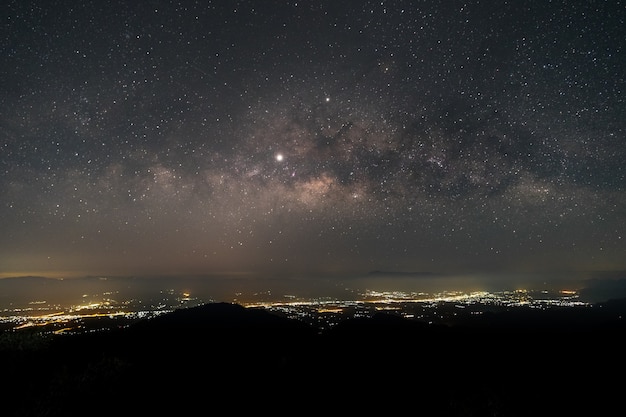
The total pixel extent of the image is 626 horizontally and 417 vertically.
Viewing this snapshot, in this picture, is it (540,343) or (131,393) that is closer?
(131,393)

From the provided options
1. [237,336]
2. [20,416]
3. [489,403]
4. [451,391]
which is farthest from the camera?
[237,336]

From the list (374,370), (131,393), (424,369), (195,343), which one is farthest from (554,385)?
(195,343)

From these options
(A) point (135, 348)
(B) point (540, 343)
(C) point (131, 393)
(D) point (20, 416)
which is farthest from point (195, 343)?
(B) point (540, 343)

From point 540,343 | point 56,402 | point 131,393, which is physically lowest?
point 540,343

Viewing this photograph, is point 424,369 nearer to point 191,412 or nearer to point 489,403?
point 489,403

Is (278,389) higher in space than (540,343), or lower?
higher

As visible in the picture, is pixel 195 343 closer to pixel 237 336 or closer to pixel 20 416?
pixel 237 336

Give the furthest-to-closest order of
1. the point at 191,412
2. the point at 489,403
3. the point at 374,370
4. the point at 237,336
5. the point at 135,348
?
the point at 237,336
the point at 135,348
the point at 374,370
the point at 191,412
the point at 489,403
